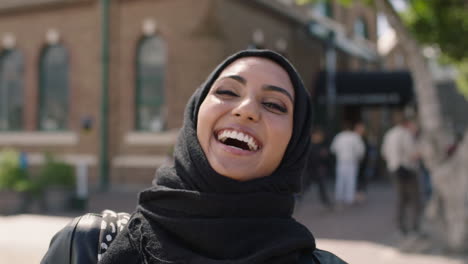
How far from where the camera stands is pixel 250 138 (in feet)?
5.28

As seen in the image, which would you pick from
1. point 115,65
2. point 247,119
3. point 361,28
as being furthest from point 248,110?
point 361,28

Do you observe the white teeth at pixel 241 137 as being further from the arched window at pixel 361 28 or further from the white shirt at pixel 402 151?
the arched window at pixel 361 28

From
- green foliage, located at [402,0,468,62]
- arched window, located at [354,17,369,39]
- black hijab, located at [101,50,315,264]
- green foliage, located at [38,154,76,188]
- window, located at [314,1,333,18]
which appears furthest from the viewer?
arched window, located at [354,17,369,39]

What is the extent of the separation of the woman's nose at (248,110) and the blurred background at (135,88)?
623 cm

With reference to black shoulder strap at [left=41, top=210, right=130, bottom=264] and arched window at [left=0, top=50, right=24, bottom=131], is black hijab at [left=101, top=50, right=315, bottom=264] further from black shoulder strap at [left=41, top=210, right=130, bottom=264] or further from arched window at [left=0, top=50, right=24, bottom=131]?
arched window at [left=0, top=50, right=24, bottom=131]

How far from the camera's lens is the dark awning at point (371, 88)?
16.2 metres

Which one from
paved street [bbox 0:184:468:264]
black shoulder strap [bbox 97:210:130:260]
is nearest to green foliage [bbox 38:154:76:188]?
paved street [bbox 0:184:468:264]

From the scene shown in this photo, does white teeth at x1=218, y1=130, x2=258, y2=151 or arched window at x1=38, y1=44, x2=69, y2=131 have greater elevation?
arched window at x1=38, y1=44, x2=69, y2=131

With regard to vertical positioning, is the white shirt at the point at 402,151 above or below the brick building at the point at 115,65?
below

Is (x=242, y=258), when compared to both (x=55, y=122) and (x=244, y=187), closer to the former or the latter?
(x=244, y=187)

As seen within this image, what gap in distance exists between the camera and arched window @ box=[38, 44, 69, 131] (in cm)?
1522

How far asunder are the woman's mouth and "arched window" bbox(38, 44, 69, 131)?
47.5 ft

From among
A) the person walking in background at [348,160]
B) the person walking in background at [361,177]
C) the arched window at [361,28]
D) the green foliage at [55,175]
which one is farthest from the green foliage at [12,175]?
the arched window at [361,28]

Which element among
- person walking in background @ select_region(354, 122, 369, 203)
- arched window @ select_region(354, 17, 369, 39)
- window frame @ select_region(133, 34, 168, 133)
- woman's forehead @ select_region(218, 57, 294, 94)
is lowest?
person walking in background @ select_region(354, 122, 369, 203)
